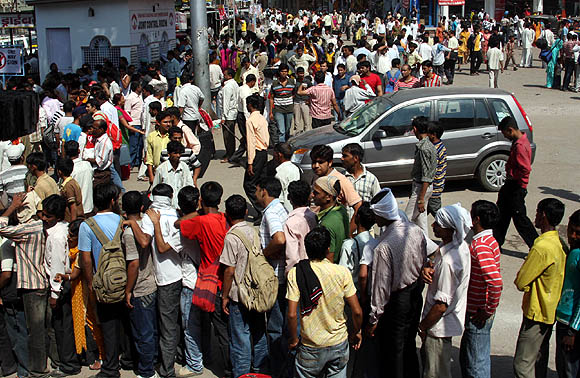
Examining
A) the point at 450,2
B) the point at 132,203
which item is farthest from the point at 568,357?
the point at 450,2

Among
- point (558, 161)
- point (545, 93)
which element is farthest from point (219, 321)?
point (545, 93)

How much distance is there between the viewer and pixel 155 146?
28.7ft

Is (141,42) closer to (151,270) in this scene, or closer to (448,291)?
(151,270)

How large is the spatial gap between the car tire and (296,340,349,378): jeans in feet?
22.0

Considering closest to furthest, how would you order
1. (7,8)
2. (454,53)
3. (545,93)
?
(545,93) → (454,53) → (7,8)

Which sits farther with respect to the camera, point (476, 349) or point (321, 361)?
point (476, 349)

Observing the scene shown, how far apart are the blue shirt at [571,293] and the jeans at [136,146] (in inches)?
361

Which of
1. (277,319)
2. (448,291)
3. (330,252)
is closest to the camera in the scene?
(448,291)

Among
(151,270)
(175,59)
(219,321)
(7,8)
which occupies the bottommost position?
(219,321)

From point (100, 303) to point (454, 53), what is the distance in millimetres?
21299

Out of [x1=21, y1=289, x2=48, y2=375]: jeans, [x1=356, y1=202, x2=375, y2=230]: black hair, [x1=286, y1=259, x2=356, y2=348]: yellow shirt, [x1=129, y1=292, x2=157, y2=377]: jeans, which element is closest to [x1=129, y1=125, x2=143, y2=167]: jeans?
[x1=21, y1=289, x2=48, y2=375]: jeans

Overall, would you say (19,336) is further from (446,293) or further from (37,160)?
(446,293)

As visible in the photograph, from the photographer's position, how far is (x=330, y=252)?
540cm

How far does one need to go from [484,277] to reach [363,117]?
6.23 m
